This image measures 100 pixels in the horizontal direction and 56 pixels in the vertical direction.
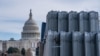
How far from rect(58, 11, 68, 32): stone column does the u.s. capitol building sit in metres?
111

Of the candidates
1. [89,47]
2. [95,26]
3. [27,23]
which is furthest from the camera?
[27,23]

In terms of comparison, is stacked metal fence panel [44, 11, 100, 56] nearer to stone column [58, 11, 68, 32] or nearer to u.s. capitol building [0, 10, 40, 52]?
stone column [58, 11, 68, 32]

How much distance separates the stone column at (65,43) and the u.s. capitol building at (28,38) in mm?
112743

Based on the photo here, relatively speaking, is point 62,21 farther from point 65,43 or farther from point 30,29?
point 30,29

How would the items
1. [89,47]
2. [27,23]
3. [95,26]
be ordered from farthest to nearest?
1. [27,23]
2. [95,26]
3. [89,47]

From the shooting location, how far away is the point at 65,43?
18375 mm

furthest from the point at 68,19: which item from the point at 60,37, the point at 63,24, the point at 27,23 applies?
the point at 27,23

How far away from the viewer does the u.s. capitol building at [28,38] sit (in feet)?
438

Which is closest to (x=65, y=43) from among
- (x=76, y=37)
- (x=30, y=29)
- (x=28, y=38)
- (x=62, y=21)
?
(x=76, y=37)

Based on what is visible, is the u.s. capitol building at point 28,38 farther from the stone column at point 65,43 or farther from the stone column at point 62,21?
the stone column at point 65,43

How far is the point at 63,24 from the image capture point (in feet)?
66.6

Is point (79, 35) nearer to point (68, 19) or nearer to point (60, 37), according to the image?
point (60, 37)

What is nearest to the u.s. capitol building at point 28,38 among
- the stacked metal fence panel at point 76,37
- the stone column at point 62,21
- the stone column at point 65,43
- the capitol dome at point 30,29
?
the capitol dome at point 30,29

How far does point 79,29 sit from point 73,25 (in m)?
0.39
